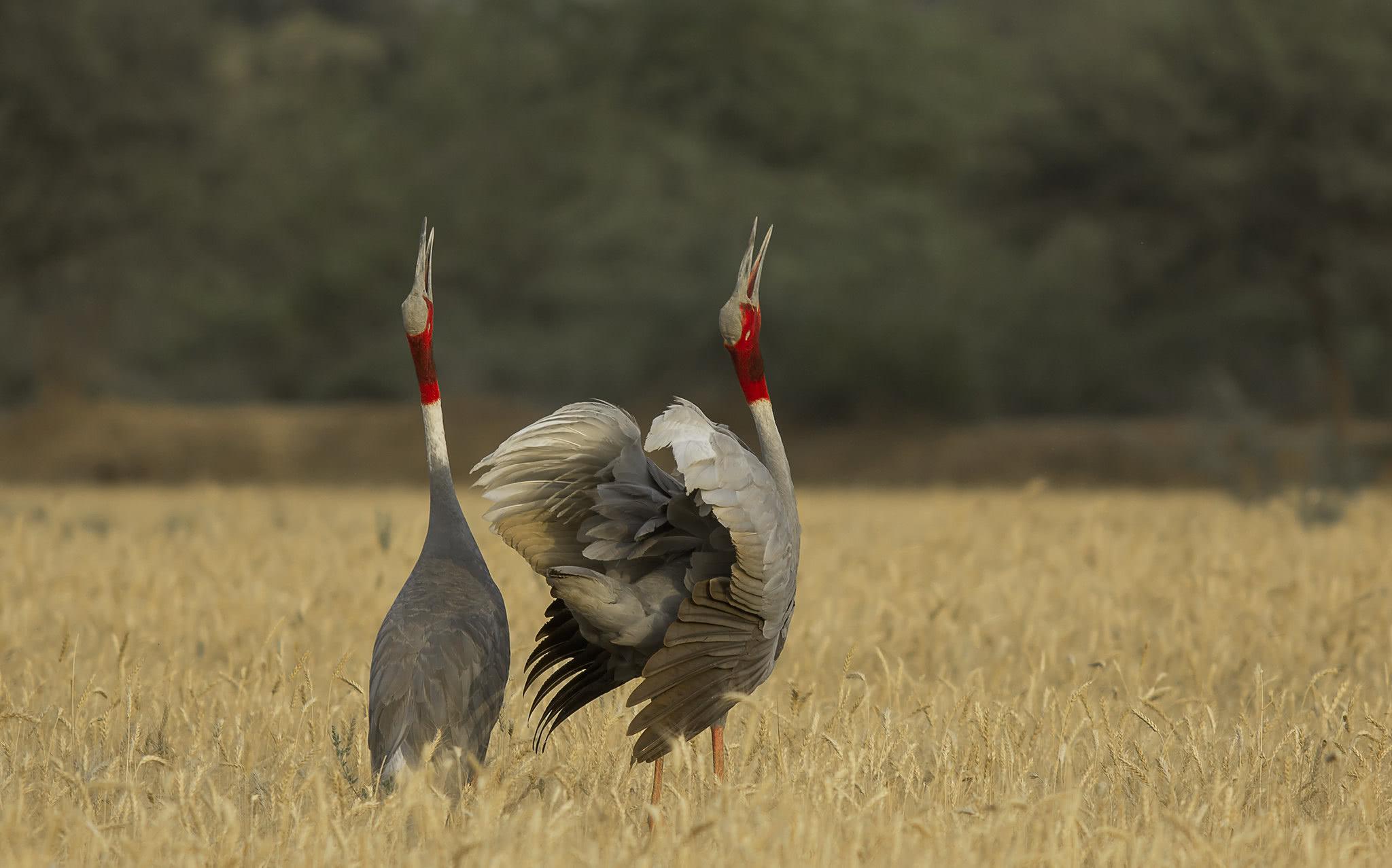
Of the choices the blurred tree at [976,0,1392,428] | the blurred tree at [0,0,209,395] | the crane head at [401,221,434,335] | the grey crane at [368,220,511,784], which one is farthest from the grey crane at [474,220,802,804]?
the blurred tree at [0,0,209,395]

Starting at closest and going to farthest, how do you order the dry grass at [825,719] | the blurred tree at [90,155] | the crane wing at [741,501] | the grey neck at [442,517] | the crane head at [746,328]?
1. the dry grass at [825,719]
2. the crane wing at [741,501]
3. the crane head at [746,328]
4. the grey neck at [442,517]
5. the blurred tree at [90,155]

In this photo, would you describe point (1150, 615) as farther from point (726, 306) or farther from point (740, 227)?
point (740, 227)

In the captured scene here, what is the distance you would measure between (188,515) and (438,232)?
2551cm

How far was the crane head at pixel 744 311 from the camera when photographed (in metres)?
5.12

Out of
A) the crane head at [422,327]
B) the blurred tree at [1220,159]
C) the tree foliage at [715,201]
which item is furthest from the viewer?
the tree foliage at [715,201]

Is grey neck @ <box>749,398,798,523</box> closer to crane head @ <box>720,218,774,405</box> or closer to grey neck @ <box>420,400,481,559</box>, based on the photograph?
crane head @ <box>720,218,774,405</box>

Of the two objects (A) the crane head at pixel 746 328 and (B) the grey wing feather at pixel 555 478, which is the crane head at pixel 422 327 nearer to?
(B) the grey wing feather at pixel 555 478

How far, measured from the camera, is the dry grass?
428 cm

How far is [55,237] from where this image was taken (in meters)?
28.6

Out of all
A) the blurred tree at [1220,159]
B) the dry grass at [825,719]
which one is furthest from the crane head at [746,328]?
the blurred tree at [1220,159]

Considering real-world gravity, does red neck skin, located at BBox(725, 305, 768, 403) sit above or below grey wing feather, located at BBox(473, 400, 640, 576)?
above

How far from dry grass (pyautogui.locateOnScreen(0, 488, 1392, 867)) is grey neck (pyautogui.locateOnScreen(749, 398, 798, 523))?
91cm

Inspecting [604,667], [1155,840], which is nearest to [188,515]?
[604,667]

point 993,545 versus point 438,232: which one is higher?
point 438,232
